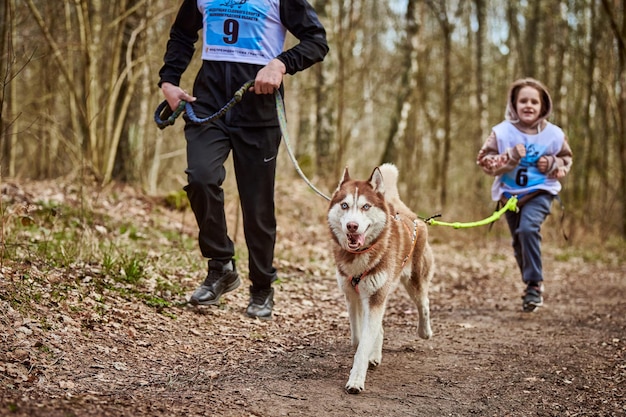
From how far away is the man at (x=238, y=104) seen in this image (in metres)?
4.64

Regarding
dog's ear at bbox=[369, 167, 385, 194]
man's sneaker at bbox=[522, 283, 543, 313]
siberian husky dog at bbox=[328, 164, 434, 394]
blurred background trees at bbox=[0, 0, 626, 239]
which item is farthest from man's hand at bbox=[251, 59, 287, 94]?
man's sneaker at bbox=[522, 283, 543, 313]

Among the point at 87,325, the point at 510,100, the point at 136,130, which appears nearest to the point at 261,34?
the point at 87,325

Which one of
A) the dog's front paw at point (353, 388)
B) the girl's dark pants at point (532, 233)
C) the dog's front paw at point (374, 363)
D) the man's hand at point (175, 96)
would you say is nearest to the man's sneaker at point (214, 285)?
the man's hand at point (175, 96)

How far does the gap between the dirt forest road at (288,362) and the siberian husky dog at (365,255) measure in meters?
0.24

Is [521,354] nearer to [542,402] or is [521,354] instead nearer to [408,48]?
[542,402]

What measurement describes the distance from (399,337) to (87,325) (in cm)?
244

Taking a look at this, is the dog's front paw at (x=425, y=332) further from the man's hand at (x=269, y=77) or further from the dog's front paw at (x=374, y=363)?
the man's hand at (x=269, y=77)

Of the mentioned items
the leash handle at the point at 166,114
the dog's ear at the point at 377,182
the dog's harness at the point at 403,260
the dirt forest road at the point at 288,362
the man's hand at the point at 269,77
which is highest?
the man's hand at the point at 269,77

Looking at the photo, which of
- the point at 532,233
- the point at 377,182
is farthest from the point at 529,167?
the point at 377,182

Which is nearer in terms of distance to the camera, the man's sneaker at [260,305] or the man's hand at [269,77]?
the man's hand at [269,77]

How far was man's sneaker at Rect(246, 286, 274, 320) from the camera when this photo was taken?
5121 mm

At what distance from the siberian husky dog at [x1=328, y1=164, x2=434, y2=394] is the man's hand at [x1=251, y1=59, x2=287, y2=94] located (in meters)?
0.91

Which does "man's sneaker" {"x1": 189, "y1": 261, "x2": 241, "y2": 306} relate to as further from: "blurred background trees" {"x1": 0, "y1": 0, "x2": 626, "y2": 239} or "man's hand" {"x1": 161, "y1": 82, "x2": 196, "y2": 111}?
"blurred background trees" {"x1": 0, "y1": 0, "x2": 626, "y2": 239}

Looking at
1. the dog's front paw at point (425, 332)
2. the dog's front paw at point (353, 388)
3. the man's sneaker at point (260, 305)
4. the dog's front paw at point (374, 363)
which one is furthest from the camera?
the man's sneaker at point (260, 305)
